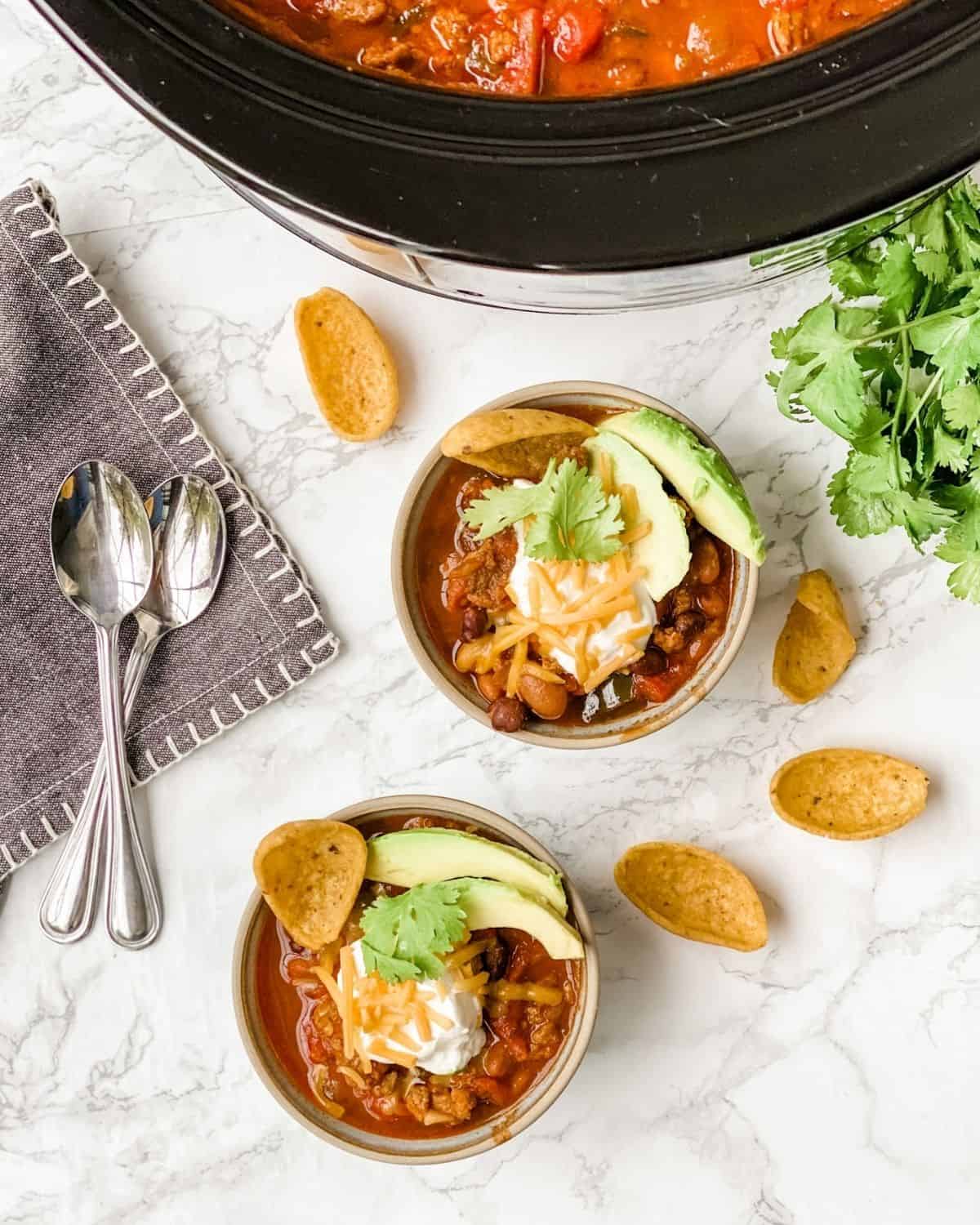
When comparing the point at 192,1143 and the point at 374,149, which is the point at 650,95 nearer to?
the point at 374,149

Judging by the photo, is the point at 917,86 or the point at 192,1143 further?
the point at 192,1143

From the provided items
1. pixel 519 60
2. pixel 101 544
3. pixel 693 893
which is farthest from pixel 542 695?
pixel 519 60

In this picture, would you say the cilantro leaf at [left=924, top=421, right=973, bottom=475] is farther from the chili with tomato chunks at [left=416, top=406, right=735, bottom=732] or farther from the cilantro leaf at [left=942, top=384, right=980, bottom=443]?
the chili with tomato chunks at [left=416, top=406, right=735, bottom=732]

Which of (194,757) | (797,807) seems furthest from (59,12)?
(797,807)

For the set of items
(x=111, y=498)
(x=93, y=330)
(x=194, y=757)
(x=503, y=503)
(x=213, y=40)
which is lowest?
(x=194, y=757)

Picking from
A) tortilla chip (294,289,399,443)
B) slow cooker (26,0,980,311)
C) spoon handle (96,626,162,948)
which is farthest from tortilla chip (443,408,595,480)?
slow cooker (26,0,980,311)

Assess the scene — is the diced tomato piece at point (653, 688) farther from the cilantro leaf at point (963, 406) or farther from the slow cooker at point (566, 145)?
the slow cooker at point (566, 145)

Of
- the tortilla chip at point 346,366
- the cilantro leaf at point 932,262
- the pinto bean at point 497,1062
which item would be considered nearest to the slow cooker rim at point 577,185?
the cilantro leaf at point 932,262
